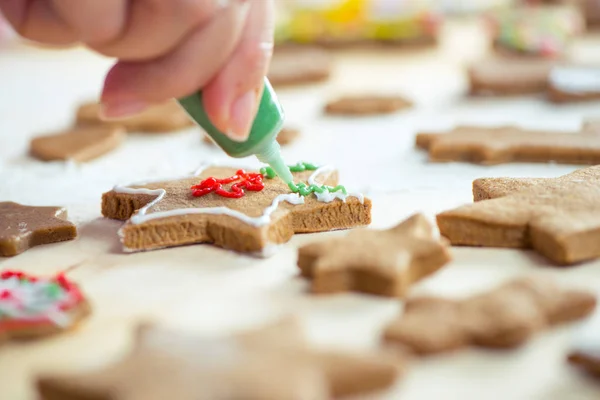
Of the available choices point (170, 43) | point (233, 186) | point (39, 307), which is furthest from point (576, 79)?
point (39, 307)

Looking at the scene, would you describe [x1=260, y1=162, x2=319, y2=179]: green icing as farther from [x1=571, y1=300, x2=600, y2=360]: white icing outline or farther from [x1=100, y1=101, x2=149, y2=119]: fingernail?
[x1=571, y1=300, x2=600, y2=360]: white icing outline

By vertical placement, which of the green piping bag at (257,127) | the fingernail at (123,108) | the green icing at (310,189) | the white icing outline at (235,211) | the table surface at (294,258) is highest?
the fingernail at (123,108)

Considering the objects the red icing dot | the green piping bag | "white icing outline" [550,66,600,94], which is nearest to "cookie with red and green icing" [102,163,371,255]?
the red icing dot

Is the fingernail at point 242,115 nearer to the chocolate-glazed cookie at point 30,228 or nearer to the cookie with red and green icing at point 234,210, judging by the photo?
the cookie with red and green icing at point 234,210

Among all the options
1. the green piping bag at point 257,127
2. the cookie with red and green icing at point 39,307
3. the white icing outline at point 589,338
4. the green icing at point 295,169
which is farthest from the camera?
the green icing at point 295,169

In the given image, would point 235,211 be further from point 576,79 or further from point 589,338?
point 576,79

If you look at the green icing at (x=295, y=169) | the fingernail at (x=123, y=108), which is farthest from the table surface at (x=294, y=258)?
the fingernail at (x=123, y=108)

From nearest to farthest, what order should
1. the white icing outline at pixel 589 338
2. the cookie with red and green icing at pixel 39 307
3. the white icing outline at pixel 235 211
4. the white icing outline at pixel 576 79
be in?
the white icing outline at pixel 589 338, the cookie with red and green icing at pixel 39 307, the white icing outline at pixel 235 211, the white icing outline at pixel 576 79

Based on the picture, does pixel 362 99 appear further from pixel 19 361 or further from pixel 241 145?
pixel 19 361
